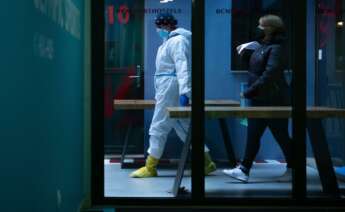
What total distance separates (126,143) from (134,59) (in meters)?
0.78

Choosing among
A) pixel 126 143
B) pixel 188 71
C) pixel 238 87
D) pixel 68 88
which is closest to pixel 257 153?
pixel 238 87

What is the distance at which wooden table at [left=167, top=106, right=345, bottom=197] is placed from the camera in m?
4.43

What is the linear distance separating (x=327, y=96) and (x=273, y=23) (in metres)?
0.89

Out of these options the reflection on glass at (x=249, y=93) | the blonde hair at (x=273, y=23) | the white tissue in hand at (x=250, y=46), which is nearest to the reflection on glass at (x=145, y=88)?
the reflection on glass at (x=249, y=93)

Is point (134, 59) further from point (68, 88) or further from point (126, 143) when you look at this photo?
point (68, 88)

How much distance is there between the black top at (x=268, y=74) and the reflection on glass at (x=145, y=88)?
0.54 meters

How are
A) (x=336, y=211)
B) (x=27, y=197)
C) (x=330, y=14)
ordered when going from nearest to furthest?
1. (x=27, y=197)
2. (x=336, y=211)
3. (x=330, y=14)

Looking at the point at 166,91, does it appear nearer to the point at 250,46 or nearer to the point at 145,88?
the point at 145,88

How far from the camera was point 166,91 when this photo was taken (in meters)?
5.30

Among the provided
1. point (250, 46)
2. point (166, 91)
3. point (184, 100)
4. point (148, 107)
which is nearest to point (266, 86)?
point (250, 46)

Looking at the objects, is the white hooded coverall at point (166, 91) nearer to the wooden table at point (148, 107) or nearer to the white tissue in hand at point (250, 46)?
the wooden table at point (148, 107)

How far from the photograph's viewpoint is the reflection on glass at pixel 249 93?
4.62 m

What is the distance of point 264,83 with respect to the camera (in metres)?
4.91

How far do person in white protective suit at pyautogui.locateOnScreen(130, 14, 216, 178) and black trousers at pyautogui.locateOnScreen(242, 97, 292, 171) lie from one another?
0.56 metres
